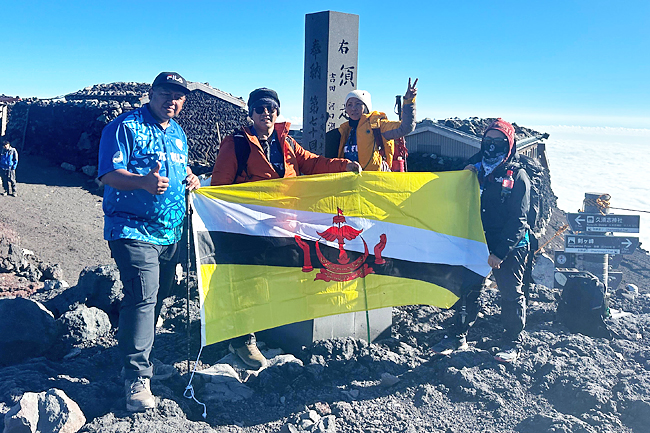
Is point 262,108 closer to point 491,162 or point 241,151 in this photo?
point 241,151

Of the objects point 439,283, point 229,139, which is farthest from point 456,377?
point 229,139

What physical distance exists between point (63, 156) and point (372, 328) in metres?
17.4

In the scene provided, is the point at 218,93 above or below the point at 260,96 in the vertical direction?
above

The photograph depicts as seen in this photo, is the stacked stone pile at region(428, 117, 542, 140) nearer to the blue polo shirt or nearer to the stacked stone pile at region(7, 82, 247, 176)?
the stacked stone pile at region(7, 82, 247, 176)

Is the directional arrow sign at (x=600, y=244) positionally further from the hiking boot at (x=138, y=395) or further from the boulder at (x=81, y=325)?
the hiking boot at (x=138, y=395)

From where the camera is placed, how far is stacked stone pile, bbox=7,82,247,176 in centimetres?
1823

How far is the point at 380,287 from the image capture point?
4793 mm

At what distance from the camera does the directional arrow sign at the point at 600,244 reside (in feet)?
28.3

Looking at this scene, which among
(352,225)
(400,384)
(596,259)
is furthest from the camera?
(596,259)

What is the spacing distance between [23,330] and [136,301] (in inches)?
67.5

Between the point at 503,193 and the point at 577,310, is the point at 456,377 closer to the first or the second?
the point at 503,193

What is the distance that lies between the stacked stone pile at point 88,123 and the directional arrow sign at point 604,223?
1326 centimetres

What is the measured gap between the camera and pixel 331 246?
15.1 feet

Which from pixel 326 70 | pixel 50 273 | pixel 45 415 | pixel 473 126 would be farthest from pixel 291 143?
pixel 473 126
